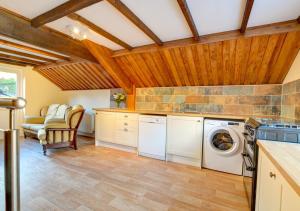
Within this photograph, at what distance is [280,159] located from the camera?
96 centimetres

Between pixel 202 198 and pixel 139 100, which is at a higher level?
pixel 139 100

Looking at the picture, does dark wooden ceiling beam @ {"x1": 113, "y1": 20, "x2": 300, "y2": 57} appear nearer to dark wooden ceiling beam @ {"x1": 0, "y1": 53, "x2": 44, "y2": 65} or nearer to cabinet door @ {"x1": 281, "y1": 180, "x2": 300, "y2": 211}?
cabinet door @ {"x1": 281, "y1": 180, "x2": 300, "y2": 211}

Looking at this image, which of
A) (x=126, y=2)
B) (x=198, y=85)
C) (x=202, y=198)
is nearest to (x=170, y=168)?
(x=202, y=198)

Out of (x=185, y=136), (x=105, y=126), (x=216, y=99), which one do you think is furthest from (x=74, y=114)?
(x=216, y=99)

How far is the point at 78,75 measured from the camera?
451cm

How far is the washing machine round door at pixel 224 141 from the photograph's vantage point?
2.42m

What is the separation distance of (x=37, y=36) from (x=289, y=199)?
3286mm

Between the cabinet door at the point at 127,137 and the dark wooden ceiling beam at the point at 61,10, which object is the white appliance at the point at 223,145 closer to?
the cabinet door at the point at 127,137

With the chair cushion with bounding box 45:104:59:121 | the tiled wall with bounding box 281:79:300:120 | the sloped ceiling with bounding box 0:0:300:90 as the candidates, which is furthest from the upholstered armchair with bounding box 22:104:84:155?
the tiled wall with bounding box 281:79:300:120

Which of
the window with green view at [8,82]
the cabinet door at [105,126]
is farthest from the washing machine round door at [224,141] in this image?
the window with green view at [8,82]

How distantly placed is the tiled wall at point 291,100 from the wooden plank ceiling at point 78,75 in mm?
3662

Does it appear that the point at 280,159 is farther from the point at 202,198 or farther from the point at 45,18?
the point at 45,18

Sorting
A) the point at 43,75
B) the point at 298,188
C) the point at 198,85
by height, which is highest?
the point at 43,75

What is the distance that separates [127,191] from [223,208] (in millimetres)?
1125
